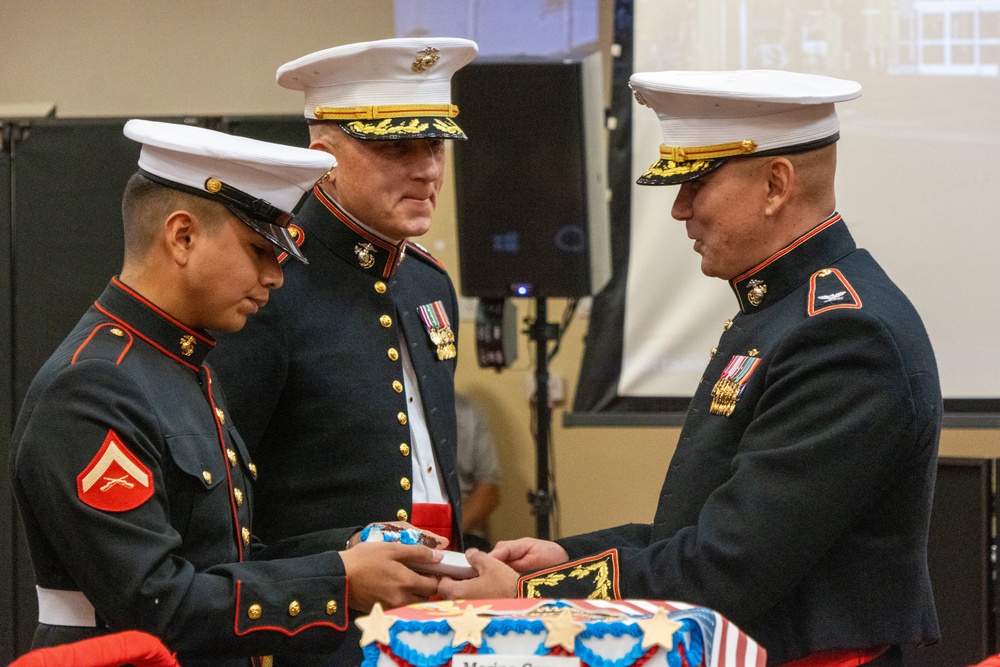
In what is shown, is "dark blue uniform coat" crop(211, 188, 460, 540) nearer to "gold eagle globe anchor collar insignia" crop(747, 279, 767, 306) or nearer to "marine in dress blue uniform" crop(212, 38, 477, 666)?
"marine in dress blue uniform" crop(212, 38, 477, 666)

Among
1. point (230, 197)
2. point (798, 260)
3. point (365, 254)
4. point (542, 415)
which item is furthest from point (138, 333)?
point (542, 415)

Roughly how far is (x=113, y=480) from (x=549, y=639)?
738 mm

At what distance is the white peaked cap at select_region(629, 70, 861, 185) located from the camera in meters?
1.86

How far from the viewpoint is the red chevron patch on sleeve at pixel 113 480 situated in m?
1.58

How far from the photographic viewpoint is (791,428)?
1688mm

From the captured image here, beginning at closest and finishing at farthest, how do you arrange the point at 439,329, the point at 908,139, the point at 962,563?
the point at 439,329 < the point at 962,563 < the point at 908,139

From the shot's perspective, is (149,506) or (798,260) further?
(798,260)

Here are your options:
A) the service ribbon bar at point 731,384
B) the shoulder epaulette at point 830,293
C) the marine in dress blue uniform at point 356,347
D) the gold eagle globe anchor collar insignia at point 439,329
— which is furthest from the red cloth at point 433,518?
the shoulder epaulette at point 830,293

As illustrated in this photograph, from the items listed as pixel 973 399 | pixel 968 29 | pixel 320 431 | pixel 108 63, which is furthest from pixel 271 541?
pixel 108 63

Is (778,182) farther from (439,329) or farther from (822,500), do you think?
(439,329)

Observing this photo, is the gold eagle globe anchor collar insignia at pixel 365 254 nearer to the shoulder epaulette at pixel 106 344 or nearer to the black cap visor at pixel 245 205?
the black cap visor at pixel 245 205

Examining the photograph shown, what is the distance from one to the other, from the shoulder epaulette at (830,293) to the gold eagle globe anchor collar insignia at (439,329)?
2.58 ft

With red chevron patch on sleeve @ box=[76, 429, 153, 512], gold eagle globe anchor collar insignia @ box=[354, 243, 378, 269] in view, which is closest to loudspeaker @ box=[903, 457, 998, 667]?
gold eagle globe anchor collar insignia @ box=[354, 243, 378, 269]

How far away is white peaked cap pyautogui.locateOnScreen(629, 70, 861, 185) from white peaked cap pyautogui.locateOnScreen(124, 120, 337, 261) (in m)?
0.56
